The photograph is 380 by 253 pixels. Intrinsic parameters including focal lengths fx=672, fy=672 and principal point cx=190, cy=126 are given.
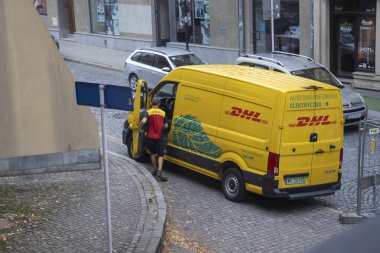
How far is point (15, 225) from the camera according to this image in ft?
31.6

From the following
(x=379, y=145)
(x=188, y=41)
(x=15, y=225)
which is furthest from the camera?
(x=188, y=41)

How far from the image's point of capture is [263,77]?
11.4 meters

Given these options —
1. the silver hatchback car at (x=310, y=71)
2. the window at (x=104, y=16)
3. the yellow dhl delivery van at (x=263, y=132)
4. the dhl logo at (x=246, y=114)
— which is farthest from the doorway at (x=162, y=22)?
the dhl logo at (x=246, y=114)

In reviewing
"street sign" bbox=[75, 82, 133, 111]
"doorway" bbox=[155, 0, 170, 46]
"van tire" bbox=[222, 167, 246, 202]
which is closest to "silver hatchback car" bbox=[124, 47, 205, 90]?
"doorway" bbox=[155, 0, 170, 46]

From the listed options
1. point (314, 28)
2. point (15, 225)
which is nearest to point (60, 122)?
point (15, 225)

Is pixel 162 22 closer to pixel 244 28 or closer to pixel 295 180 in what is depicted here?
pixel 244 28

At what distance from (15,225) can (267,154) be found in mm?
3960

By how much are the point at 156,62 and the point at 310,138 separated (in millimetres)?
10830

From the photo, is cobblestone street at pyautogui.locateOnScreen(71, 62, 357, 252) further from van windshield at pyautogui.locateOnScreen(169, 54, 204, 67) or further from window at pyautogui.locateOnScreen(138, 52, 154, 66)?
window at pyautogui.locateOnScreen(138, 52, 154, 66)

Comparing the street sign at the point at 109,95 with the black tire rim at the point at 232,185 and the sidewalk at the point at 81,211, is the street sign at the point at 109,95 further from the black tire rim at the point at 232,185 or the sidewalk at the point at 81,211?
the black tire rim at the point at 232,185

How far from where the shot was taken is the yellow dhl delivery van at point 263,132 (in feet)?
34.6

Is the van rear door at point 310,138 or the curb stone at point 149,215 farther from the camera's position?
the van rear door at point 310,138

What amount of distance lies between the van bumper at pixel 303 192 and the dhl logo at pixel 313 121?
1.04 metres

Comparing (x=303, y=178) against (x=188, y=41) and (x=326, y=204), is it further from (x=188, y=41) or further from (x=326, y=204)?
(x=188, y=41)
